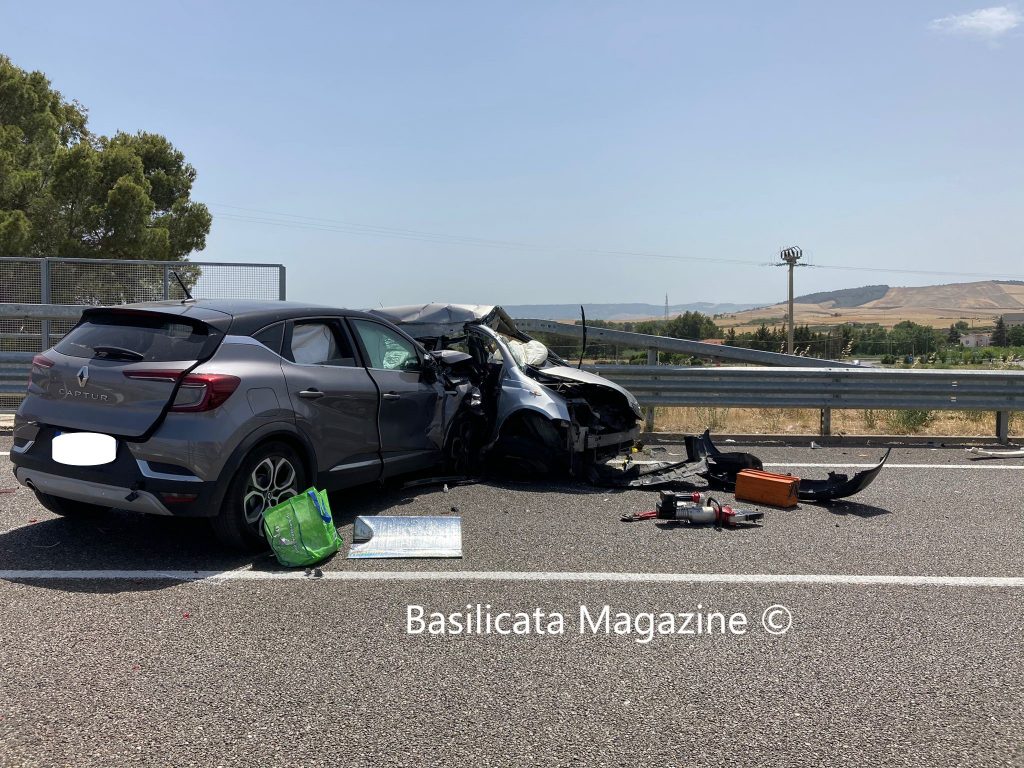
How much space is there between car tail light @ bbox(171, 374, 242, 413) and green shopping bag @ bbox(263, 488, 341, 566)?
757 mm

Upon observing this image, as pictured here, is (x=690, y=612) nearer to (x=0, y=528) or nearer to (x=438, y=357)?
Result: (x=438, y=357)

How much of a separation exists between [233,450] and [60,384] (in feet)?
3.93

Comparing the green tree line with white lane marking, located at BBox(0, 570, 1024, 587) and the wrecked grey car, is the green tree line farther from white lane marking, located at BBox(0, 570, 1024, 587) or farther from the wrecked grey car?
white lane marking, located at BBox(0, 570, 1024, 587)

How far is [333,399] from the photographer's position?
608 cm

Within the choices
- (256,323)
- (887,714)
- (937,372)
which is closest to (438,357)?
(256,323)

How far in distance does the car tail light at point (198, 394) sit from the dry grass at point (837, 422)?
23.0 feet

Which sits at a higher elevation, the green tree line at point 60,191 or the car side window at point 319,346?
the green tree line at point 60,191

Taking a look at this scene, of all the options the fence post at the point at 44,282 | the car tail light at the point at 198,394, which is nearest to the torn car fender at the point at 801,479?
the car tail light at the point at 198,394

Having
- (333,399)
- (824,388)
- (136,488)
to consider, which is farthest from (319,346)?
(824,388)

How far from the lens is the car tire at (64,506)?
5.80 metres

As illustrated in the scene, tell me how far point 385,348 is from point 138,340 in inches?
83.2

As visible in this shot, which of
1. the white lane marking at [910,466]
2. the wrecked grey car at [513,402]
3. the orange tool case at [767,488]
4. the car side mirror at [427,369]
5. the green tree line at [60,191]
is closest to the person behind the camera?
the orange tool case at [767,488]

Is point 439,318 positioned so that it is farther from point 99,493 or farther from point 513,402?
point 99,493

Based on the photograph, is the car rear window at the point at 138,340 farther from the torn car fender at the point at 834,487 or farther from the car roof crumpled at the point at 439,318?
the torn car fender at the point at 834,487
